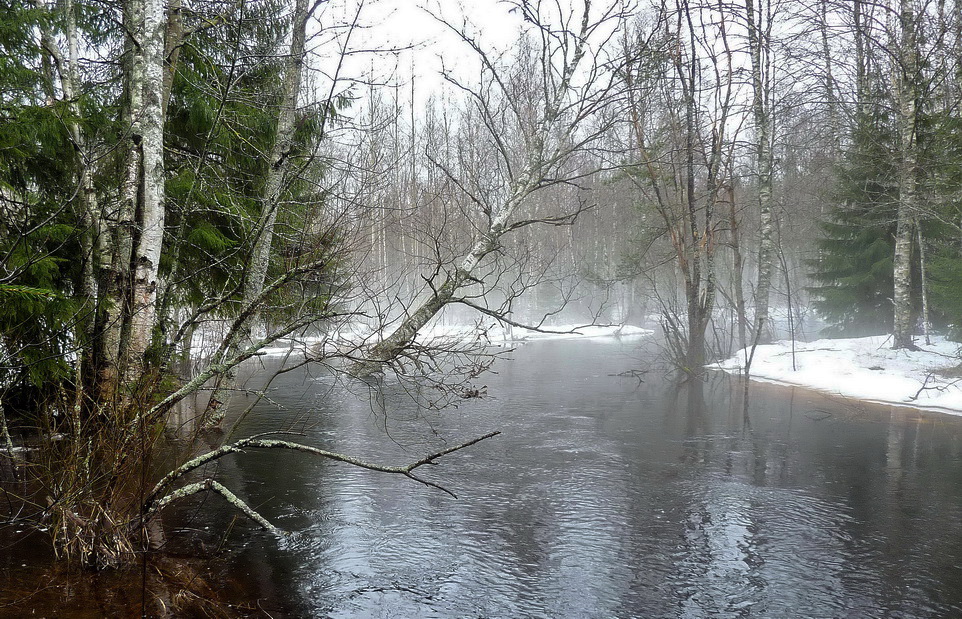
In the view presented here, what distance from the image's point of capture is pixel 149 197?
19.4 ft

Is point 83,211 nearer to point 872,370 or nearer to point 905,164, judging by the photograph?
point 872,370

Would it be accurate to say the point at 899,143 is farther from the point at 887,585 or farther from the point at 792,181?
the point at 792,181

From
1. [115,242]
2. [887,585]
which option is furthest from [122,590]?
[887,585]

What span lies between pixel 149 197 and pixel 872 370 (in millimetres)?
14657

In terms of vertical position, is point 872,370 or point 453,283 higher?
point 453,283

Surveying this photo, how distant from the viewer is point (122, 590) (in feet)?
15.0

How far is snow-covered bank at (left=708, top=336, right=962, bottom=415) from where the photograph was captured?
1231 cm

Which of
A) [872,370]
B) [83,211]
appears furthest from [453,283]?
[872,370]

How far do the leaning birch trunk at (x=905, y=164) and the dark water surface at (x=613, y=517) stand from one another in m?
4.20

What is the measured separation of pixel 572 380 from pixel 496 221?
29.5 feet

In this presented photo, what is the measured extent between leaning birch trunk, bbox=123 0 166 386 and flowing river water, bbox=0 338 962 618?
4.89ft

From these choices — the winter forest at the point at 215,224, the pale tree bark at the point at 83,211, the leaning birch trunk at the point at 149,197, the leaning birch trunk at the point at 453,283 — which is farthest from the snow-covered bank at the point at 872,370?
the pale tree bark at the point at 83,211

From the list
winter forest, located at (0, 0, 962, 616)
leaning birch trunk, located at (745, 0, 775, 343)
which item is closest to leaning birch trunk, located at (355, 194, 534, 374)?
winter forest, located at (0, 0, 962, 616)

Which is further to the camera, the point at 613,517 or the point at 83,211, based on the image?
the point at 83,211
